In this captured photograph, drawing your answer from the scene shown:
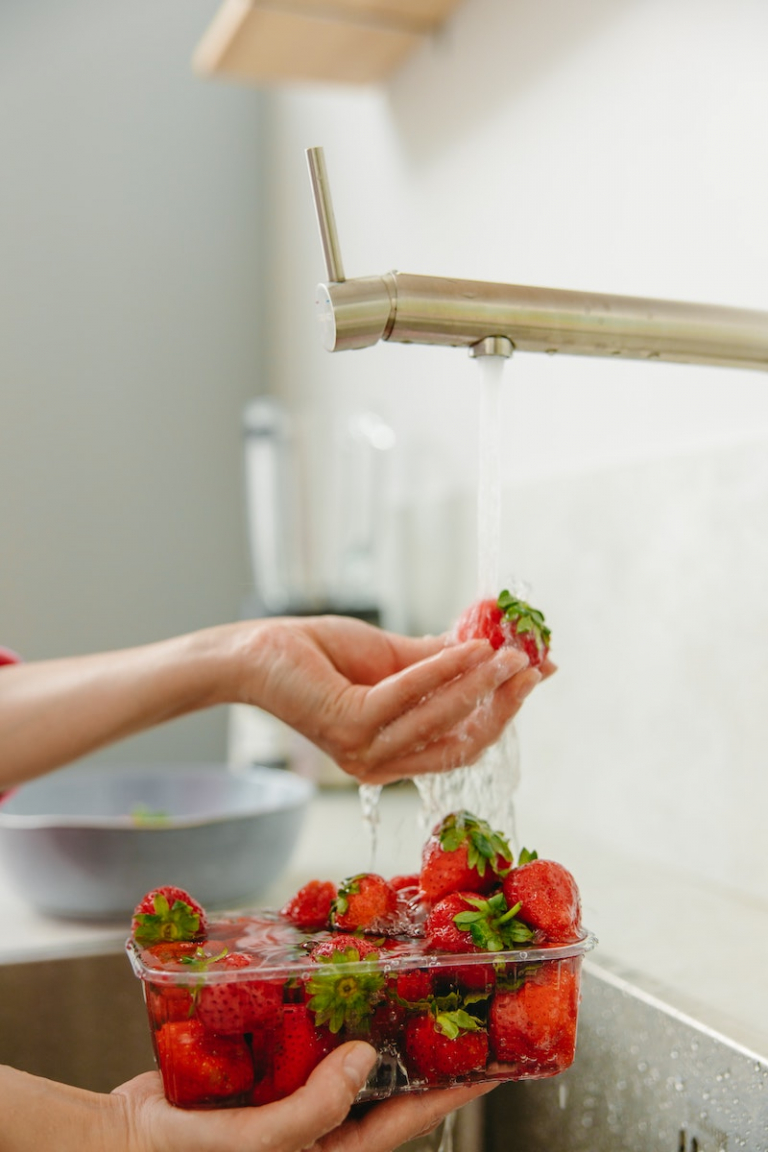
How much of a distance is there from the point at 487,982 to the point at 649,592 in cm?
63

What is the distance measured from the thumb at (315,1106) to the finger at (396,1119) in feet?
0.14

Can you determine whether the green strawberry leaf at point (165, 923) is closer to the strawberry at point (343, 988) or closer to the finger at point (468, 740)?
the strawberry at point (343, 988)

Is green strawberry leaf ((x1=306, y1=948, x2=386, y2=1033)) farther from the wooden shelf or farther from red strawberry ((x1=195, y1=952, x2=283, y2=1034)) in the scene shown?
the wooden shelf

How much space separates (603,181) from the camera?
3.96 ft

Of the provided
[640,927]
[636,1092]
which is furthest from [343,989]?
[640,927]

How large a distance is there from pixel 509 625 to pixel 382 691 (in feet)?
0.31

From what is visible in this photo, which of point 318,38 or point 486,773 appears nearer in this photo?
Result: point 486,773

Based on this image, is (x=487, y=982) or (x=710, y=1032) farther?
(x=710, y=1032)

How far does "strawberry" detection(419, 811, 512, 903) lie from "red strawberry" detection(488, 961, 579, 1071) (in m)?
0.08

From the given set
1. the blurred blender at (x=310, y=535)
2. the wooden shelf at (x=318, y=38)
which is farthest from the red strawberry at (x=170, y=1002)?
the wooden shelf at (x=318, y=38)

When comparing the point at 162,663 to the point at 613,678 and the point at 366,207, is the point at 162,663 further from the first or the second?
the point at 366,207

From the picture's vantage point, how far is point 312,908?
67cm

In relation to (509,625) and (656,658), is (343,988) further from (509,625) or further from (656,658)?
(656,658)

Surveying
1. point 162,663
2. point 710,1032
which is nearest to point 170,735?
point 162,663
